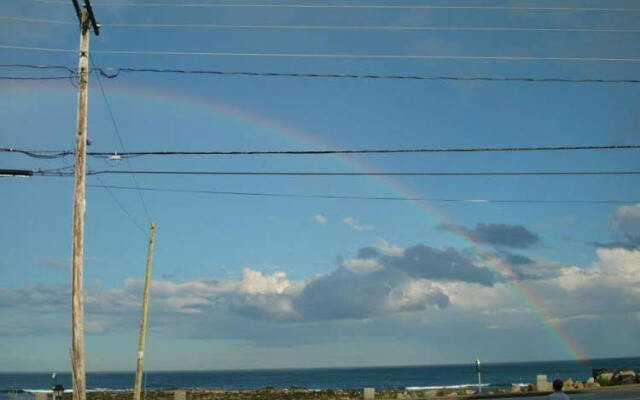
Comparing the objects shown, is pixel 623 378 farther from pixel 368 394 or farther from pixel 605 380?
pixel 368 394

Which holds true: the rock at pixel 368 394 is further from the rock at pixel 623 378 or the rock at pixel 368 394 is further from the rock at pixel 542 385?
the rock at pixel 623 378

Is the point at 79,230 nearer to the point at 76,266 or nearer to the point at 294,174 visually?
the point at 76,266

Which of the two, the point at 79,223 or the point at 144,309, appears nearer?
the point at 79,223

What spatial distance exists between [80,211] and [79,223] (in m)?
0.33

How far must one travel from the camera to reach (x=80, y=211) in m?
17.0

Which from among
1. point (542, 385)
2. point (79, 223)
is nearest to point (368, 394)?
point (542, 385)

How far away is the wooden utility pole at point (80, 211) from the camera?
16.3 metres

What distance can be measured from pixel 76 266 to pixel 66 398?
94.8ft

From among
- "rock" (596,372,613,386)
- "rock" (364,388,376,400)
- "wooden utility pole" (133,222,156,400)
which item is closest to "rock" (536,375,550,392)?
"rock" (596,372,613,386)

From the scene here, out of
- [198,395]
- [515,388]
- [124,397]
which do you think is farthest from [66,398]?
[515,388]

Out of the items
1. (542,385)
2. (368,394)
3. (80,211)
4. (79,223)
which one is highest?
(80,211)

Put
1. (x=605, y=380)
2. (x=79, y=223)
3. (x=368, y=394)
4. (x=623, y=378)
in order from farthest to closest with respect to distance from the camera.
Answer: (x=605, y=380)
(x=623, y=378)
(x=368, y=394)
(x=79, y=223)

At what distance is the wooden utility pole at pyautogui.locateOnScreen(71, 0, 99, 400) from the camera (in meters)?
16.3

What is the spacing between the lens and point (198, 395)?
5338cm
